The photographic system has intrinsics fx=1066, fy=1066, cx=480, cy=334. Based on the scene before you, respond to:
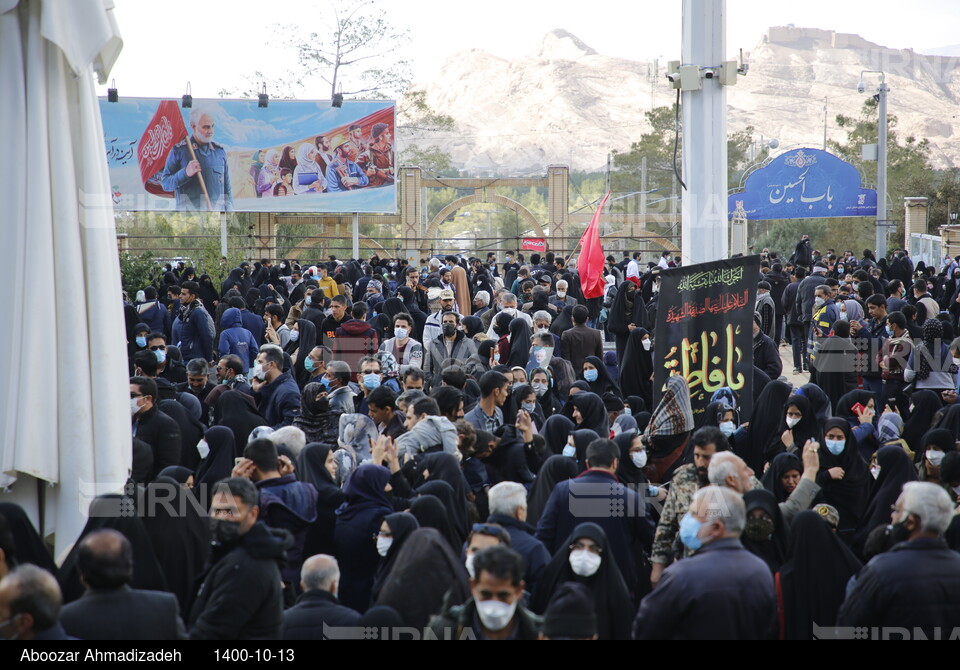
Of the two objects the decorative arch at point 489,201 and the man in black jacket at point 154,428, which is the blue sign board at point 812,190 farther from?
the man in black jacket at point 154,428

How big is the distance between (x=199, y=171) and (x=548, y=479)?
23.4 meters

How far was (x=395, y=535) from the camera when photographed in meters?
4.37

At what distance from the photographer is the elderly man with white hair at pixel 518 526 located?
176 inches

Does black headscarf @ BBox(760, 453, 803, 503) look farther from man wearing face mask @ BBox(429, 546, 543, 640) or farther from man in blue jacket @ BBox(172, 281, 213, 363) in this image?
man in blue jacket @ BBox(172, 281, 213, 363)

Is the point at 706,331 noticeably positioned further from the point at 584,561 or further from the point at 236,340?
the point at 236,340

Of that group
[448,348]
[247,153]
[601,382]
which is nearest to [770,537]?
[601,382]

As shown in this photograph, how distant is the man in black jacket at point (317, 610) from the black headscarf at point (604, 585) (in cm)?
83

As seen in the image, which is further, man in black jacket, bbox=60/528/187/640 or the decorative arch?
the decorative arch

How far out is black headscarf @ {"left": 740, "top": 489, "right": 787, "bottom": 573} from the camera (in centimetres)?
452

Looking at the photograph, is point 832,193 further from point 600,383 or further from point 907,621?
point 907,621

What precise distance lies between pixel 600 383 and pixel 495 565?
17.1 ft

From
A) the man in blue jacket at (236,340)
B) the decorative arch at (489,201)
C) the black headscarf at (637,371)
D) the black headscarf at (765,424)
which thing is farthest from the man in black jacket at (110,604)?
the decorative arch at (489,201)

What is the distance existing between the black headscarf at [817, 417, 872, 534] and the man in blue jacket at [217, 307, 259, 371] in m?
5.35

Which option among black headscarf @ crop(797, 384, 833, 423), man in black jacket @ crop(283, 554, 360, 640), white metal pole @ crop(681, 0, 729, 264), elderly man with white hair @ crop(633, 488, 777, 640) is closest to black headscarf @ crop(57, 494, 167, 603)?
man in black jacket @ crop(283, 554, 360, 640)
